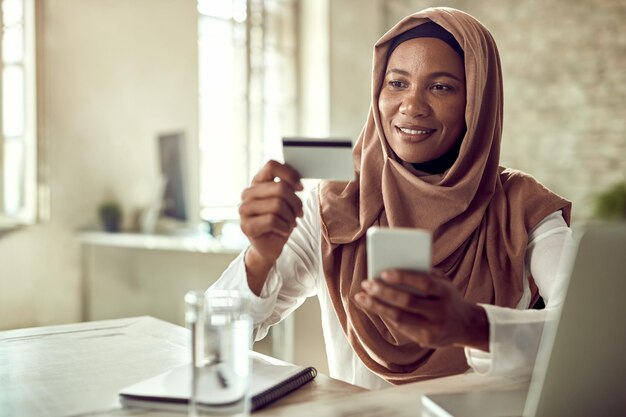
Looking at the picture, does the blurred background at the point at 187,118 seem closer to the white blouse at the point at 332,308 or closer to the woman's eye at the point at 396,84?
the white blouse at the point at 332,308

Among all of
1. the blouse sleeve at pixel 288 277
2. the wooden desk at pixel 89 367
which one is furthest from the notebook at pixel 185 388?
the blouse sleeve at pixel 288 277

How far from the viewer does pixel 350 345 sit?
1523 millimetres

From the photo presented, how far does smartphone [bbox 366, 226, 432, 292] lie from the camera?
849 mm

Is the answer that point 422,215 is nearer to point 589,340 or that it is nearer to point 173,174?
point 589,340

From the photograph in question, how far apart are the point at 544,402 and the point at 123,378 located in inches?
25.9

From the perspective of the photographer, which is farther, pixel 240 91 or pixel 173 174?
pixel 240 91

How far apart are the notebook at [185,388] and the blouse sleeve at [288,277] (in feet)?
1.20

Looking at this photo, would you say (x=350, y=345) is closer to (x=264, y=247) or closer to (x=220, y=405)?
(x=264, y=247)

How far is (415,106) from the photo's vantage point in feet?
4.88

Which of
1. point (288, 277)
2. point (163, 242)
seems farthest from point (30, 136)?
point (288, 277)

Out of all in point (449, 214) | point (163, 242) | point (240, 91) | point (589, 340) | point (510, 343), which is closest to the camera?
point (589, 340)

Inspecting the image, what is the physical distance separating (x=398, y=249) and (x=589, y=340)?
0.81 feet

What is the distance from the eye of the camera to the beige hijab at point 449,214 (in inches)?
55.9

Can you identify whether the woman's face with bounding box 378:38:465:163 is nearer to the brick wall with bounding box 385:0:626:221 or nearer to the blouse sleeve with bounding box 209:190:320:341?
the blouse sleeve with bounding box 209:190:320:341
